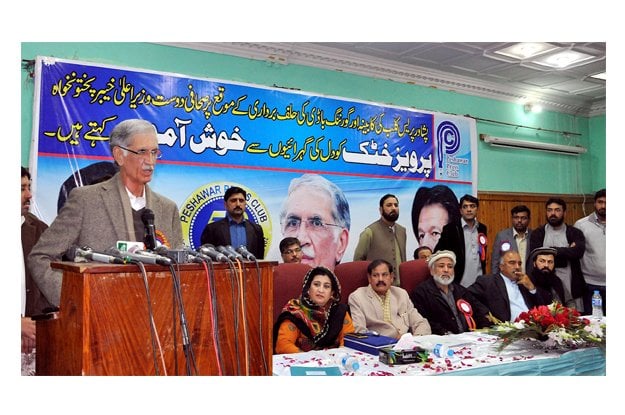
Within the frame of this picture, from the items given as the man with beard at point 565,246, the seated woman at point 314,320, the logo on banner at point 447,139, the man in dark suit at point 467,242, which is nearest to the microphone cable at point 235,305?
the seated woman at point 314,320

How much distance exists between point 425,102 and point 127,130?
9.37 ft

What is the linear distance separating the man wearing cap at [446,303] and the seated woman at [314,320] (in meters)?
0.74

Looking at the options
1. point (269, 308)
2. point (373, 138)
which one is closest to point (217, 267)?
point (269, 308)

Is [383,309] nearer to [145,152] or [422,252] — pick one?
[422,252]

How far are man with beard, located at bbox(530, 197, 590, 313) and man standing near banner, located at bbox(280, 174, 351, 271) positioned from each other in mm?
1987

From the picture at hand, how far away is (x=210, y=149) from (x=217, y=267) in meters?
2.32

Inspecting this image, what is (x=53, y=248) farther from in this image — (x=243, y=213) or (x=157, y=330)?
(x=243, y=213)

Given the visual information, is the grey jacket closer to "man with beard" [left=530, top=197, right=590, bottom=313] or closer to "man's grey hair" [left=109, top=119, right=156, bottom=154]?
"man's grey hair" [left=109, top=119, right=156, bottom=154]

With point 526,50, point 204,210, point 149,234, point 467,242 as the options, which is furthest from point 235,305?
point 526,50

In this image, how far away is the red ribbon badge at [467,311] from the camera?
379 centimetres

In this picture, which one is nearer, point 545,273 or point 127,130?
point 127,130

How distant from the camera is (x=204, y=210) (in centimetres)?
406

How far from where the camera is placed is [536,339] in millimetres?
2889

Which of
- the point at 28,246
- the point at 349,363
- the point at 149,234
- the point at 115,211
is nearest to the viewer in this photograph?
the point at 149,234
